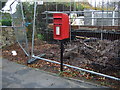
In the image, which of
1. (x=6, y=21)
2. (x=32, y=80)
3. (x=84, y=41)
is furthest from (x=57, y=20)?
(x=6, y=21)

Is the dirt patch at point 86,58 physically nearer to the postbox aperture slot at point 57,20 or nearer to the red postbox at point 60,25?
the red postbox at point 60,25

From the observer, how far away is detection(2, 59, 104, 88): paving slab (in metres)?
3.67

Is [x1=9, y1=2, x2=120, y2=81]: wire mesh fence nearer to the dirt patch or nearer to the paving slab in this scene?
the dirt patch

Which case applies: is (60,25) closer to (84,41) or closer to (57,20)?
(57,20)

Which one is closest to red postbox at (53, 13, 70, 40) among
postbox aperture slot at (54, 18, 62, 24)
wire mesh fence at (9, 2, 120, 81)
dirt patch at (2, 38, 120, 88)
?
postbox aperture slot at (54, 18, 62, 24)

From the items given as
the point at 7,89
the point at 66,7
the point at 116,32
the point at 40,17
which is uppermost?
the point at 66,7

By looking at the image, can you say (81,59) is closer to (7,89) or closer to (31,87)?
(31,87)

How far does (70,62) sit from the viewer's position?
492 centimetres

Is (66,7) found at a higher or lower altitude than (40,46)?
higher

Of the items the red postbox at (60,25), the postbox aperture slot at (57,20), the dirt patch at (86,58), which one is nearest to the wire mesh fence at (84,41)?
the dirt patch at (86,58)

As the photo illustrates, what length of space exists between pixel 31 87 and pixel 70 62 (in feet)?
5.64

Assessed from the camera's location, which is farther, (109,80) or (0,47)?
(0,47)

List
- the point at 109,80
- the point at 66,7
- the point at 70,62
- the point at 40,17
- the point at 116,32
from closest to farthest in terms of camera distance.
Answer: the point at 109,80 < the point at 70,62 < the point at 116,32 < the point at 40,17 < the point at 66,7

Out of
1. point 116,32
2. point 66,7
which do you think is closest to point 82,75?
point 116,32
